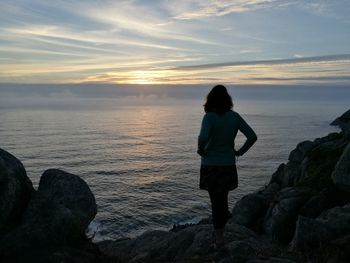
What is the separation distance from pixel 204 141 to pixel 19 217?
6346 millimetres

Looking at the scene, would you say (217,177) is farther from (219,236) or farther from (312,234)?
(312,234)

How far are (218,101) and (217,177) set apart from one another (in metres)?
1.83

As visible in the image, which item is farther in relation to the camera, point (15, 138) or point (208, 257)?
point (15, 138)

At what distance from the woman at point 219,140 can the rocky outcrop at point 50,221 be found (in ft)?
13.5

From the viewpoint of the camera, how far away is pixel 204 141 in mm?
9023

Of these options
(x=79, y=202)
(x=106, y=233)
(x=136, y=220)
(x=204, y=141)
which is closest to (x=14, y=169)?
(x=79, y=202)

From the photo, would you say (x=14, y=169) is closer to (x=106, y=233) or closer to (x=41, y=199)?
(x=41, y=199)

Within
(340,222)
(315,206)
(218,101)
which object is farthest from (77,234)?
(315,206)

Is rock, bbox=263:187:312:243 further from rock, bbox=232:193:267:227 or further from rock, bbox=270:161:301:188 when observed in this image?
rock, bbox=270:161:301:188

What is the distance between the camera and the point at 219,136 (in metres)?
9.12

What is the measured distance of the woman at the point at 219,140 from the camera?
29.9 feet

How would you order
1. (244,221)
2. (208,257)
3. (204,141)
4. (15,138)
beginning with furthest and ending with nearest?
(15,138) → (244,221) → (208,257) → (204,141)

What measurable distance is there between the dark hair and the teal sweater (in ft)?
0.40

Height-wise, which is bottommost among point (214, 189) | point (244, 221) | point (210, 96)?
point (244, 221)
